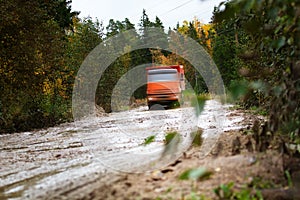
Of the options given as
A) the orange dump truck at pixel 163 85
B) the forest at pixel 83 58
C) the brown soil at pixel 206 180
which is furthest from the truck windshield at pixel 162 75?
the brown soil at pixel 206 180

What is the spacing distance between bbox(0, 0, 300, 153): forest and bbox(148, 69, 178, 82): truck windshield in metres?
3.96

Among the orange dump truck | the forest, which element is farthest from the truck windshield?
the forest

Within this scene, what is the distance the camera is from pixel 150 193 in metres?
2.73

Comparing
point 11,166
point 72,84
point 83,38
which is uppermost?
point 83,38

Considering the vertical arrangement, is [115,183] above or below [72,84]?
below

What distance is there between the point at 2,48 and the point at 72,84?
768 centimetres

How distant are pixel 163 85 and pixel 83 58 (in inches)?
206

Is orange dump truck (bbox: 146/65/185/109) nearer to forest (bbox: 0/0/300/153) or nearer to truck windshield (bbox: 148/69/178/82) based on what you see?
truck windshield (bbox: 148/69/178/82)

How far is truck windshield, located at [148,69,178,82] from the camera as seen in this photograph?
81.0 ft

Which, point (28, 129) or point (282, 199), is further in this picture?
point (28, 129)

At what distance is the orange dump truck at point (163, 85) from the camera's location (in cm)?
2398

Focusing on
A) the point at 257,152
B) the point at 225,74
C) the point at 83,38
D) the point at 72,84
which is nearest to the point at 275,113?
the point at 257,152

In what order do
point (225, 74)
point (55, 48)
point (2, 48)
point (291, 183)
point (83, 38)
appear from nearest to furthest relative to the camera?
1. point (291, 183)
2. point (2, 48)
3. point (55, 48)
4. point (83, 38)
5. point (225, 74)

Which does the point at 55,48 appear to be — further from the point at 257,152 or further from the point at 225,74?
the point at 225,74
